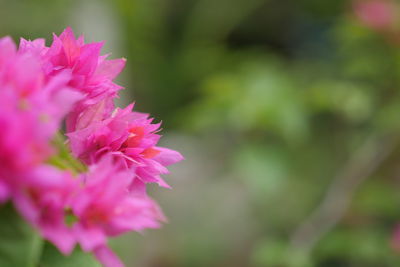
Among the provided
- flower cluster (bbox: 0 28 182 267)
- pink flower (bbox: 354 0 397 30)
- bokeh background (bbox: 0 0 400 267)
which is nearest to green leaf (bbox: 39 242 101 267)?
flower cluster (bbox: 0 28 182 267)

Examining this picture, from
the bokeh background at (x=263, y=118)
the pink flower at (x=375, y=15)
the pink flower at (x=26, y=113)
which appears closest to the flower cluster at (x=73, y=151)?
the pink flower at (x=26, y=113)

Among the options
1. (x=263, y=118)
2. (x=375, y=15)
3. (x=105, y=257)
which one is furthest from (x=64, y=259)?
(x=375, y=15)

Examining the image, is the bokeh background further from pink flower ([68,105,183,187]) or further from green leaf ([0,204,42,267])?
green leaf ([0,204,42,267])

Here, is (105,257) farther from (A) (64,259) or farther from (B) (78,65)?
(B) (78,65)

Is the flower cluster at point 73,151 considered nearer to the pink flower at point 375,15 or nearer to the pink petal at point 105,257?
the pink petal at point 105,257

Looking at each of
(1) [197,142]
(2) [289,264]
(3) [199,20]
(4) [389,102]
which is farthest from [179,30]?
(2) [289,264]
